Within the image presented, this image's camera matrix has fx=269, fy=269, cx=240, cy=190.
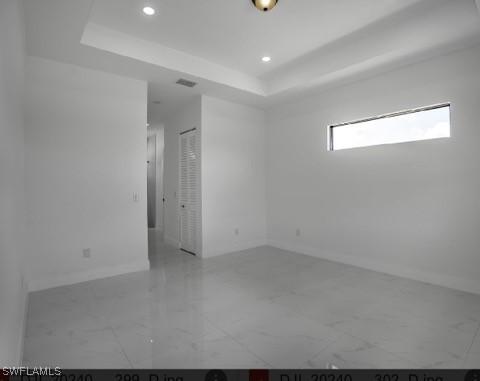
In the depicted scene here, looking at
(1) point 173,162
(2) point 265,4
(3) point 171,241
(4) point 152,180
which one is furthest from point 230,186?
(4) point 152,180

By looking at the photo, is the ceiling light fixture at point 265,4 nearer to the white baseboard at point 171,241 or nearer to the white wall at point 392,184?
the white wall at point 392,184

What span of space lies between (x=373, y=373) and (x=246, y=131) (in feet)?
14.2

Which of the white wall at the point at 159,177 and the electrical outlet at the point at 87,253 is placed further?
the white wall at the point at 159,177

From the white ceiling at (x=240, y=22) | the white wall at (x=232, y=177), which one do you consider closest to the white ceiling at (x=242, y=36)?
the white ceiling at (x=240, y=22)

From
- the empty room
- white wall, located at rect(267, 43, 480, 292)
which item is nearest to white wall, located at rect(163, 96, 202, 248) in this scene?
the empty room

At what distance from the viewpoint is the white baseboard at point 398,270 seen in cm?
313

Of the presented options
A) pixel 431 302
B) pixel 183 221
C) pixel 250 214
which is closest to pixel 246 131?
pixel 250 214

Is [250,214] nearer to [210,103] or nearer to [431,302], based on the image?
[210,103]

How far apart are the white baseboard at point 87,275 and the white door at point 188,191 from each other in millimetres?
1142

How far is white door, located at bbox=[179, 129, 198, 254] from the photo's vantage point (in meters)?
4.86

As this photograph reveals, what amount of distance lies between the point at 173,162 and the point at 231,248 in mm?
2172

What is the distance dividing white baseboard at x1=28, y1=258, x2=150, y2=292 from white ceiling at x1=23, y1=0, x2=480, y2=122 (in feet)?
8.75

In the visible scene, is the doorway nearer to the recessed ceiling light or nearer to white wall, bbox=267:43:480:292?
white wall, bbox=267:43:480:292

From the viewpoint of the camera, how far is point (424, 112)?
3.53 metres
